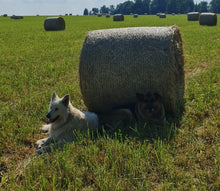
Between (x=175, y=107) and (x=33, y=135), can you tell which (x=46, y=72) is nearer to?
(x=33, y=135)

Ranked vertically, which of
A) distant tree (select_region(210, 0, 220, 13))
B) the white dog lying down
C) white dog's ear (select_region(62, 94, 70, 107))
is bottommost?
the white dog lying down

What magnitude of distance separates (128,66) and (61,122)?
179 centimetres

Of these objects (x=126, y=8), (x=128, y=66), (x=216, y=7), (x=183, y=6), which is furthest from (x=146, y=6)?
(x=128, y=66)

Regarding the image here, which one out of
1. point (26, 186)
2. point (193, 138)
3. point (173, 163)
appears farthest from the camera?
point (193, 138)

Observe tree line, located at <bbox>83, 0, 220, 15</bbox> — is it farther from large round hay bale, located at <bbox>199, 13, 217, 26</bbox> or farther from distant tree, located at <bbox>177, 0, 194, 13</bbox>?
large round hay bale, located at <bbox>199, 13, 217, 26</bbox>

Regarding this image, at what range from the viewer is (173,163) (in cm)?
354

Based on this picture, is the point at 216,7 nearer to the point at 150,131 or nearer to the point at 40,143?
the point at 150,131

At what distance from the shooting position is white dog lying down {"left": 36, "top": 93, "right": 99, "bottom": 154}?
437cm

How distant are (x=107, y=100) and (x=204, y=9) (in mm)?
Result: 139123

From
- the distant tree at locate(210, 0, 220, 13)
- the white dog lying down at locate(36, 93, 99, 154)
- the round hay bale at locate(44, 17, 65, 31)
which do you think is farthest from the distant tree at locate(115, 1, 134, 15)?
the white dog lying down at locate(36, 93, 99, 154)

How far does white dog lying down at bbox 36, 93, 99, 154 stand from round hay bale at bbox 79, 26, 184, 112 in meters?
0.95

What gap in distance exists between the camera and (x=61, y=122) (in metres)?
4.50

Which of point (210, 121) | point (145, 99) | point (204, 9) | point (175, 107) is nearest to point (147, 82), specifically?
point (145, 99)

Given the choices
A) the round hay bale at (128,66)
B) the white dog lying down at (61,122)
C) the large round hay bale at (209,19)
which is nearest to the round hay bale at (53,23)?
the large round hay bale at (209,19)
